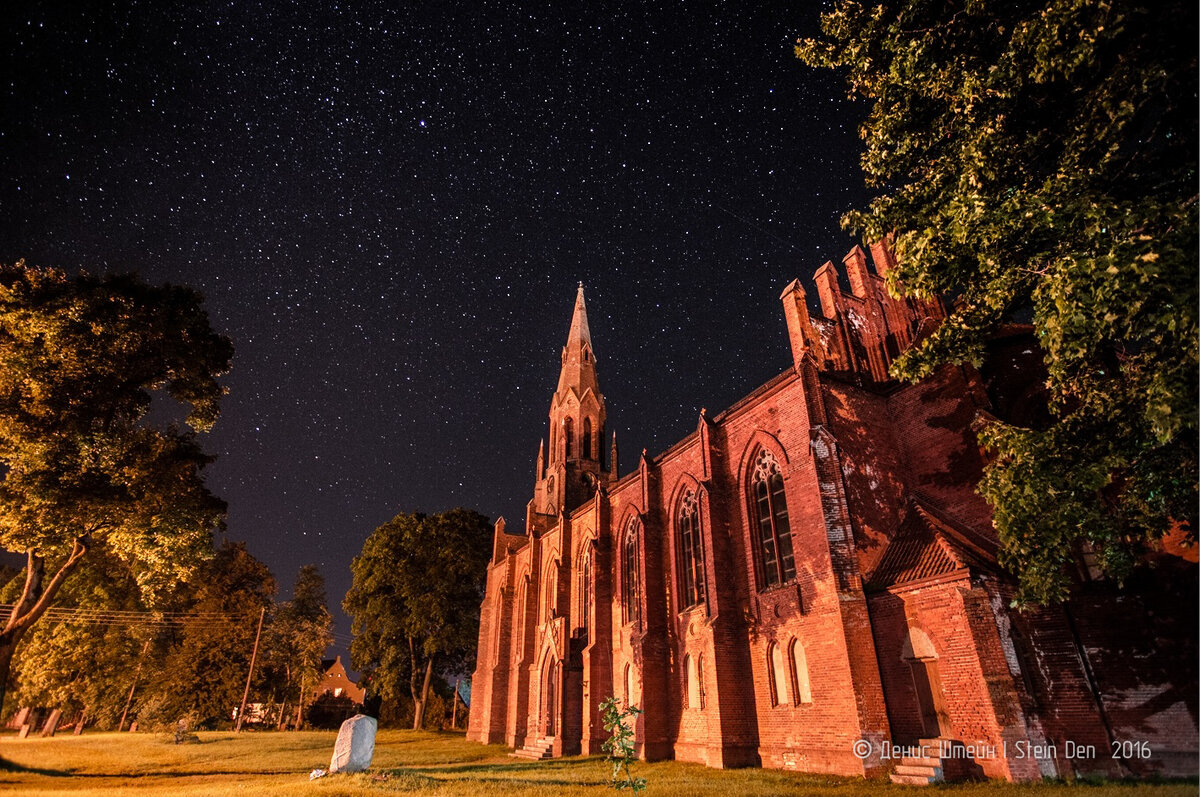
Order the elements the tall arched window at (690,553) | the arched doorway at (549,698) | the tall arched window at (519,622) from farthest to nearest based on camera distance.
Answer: the tall arched window at (519,622) < the arched doorway at (549,698) < the tall arched window at (690,553)

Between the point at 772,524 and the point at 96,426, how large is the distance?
19092mm

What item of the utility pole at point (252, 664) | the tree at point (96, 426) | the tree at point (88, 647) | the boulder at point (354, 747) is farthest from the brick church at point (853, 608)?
the tree at point (88, 647)

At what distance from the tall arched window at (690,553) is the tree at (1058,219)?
12.7m

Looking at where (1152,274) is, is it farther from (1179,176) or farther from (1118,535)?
(1118,535)

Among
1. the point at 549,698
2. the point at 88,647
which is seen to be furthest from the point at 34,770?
the point at 88,647

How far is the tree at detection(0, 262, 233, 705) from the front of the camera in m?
13.5

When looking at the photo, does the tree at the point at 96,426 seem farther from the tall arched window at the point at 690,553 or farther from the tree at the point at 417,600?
the tree at the point at 417,600

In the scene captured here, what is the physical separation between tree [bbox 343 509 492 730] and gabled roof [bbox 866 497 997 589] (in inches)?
1211

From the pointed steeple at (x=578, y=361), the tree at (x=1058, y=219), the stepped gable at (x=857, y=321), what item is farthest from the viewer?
the pointed steeple at (x=578, y=361)

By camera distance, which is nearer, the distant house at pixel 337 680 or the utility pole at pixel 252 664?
the utility pole at pixel 252 664

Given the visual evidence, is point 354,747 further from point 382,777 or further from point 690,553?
point 690,553

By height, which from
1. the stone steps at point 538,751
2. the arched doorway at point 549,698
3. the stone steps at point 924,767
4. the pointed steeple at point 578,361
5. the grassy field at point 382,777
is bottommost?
the stone steps at point 538,751

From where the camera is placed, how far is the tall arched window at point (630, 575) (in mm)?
23672

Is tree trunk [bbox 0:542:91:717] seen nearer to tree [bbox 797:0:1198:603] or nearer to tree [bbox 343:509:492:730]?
tree [bbox 797:0:1198:603]
